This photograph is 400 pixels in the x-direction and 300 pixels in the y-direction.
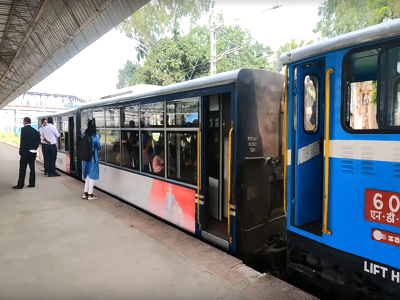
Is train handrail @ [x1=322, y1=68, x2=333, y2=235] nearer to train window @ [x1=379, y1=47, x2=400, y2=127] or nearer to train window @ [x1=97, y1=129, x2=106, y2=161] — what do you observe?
train window @ [x1=379, y1=47, x2=400, y2=127]

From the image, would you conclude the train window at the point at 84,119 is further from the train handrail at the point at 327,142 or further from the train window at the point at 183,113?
the train handrail at the point at 327,142

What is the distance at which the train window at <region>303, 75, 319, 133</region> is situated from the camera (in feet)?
10.2

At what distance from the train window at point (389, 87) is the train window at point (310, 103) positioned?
0.79 metres

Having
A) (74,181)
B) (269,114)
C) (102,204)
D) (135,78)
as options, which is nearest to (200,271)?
(269,114)

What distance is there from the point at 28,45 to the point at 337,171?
14561 mm

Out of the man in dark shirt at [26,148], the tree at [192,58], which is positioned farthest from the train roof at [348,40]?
the tree at [192,58]

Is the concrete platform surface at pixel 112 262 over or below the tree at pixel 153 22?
below

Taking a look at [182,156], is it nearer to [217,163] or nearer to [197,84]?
[217,163]

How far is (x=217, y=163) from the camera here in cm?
461

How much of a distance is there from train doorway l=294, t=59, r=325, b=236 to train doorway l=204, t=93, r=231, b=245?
4.46ft

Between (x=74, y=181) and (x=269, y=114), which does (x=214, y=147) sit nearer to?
(x=269, y=114)

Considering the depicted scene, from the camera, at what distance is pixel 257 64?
21.4m

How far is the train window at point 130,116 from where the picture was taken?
18.7ft

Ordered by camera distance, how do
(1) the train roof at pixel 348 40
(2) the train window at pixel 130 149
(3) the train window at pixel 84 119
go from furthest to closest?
(3) the train window at pixel 84 119, (2) the train window at pixel 130 149, (1) the train roof at pixel 348 40
